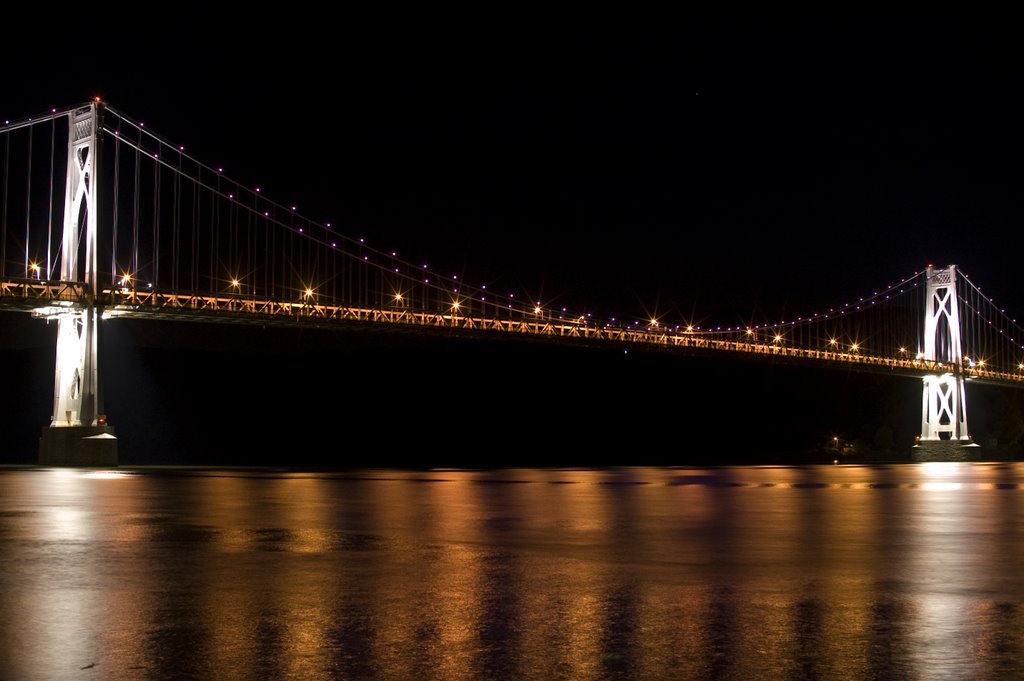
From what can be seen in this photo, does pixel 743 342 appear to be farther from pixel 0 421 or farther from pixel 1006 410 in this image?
pixel 0 421

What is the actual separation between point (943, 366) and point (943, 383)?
1.86 m

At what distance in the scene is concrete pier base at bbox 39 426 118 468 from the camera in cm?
4653

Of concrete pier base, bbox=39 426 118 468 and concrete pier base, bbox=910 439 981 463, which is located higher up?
concrete pier base, bbox=39 426 118 468

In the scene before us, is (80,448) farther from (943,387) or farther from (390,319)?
(943,387)

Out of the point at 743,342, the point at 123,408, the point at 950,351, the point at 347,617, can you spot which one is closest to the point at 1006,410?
the point at 950,351

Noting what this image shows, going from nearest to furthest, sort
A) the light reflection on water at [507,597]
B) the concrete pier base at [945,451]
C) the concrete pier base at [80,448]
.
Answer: the light reflection on water at [507,597]
the concrete pier base at [80,448]
the concrete pier base at [945,451]

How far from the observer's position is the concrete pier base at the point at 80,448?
4653cm

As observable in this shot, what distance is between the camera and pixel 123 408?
90875mm

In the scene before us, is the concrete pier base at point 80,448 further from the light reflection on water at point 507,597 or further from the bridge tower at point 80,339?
the light reflection on water at point 507,597

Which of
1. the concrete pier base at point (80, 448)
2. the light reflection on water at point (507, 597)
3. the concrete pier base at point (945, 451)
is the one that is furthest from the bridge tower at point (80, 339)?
the concrete pier base at point (945, 451)

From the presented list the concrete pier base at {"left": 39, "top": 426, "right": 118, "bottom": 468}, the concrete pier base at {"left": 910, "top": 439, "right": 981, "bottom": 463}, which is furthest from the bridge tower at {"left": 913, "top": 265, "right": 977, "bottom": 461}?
the concrete pier base at {"left": 39, "top": 426, "right": 118, "bottom": 468}

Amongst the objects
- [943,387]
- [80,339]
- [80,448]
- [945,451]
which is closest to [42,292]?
[80,339]

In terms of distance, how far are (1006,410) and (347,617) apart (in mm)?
106694

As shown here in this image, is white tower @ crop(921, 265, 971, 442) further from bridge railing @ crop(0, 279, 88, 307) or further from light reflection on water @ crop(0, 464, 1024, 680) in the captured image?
light reflection on water @ crop(0, 464, 1024, 680)
